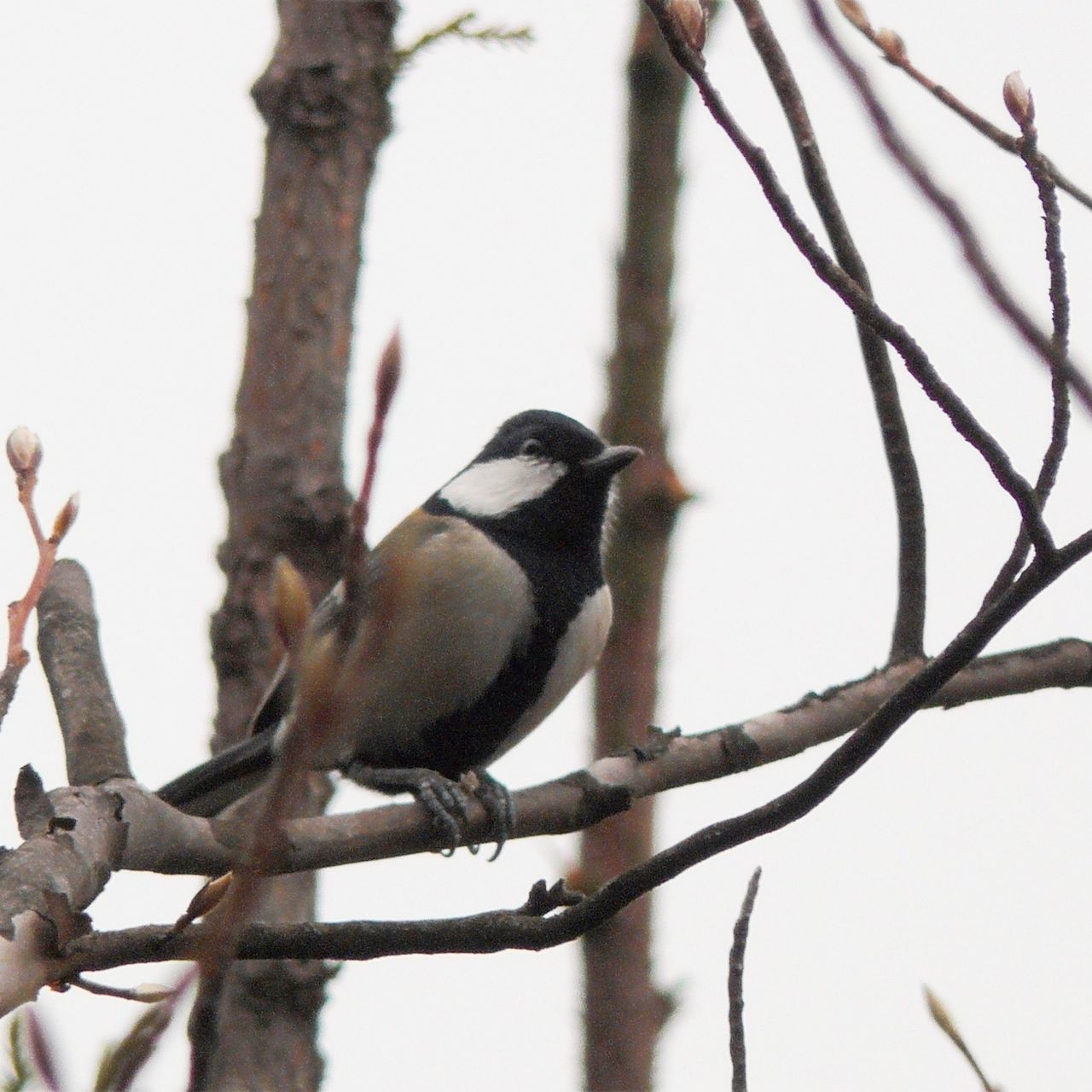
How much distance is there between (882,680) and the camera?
106 inches

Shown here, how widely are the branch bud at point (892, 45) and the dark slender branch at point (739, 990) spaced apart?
0.82 m

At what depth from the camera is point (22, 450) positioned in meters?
1.43

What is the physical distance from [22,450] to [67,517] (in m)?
0.07

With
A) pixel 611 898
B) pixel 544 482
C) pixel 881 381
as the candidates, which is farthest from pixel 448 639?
pixel 611 898

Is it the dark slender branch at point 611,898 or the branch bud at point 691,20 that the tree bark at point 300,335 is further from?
the branch bud at point 691,20

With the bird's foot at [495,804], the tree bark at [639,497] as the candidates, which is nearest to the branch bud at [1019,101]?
the bird's foot at [495,804]

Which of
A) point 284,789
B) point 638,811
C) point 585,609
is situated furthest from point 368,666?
point 585,609

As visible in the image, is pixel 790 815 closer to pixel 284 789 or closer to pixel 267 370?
pixel 284 789

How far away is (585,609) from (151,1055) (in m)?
2.55

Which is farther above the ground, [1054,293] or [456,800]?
[1054,293]

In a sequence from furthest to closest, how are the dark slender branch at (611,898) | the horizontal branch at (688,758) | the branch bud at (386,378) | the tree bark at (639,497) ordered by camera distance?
the tree bark at (639,497) < the horizontal branch at (688,758) < the dark slender branch at (611,898) < the branch bud at (386,378)

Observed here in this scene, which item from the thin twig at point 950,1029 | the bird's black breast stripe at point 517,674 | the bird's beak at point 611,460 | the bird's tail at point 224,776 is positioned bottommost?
the thin twig at point 950,1029

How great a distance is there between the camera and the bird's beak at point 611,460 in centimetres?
352

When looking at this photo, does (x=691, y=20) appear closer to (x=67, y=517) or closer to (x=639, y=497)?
(x=67, y=517)
